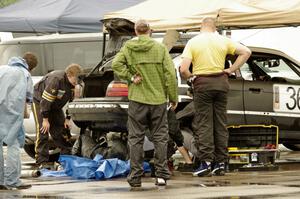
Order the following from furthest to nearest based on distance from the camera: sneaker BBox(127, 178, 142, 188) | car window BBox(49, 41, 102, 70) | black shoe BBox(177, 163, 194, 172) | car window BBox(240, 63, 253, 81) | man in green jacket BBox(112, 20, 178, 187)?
car window BBox(49, 41, 102, 70)
car window BBox(240, 63, 253, 81)
black shoe BBox(177, 163, 194, 172)
man in green jacket BBox(112, 20, 178, 187)
sneaker BBox(127, 178, 142, 188)

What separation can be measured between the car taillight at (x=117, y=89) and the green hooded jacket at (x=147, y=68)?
64.7 inches

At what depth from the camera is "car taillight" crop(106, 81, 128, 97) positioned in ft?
45.1

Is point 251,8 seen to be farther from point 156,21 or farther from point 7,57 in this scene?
point 7,57

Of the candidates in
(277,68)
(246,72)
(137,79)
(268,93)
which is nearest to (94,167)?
(137,79)

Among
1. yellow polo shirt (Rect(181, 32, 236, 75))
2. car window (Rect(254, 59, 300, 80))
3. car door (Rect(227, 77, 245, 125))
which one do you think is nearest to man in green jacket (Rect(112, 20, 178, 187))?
yellow polo shirt (Rect(181, 32, 236, 75))

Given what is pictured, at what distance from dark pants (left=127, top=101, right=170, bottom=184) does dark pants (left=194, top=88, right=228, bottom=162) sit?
1.15m

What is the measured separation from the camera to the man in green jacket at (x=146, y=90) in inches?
471

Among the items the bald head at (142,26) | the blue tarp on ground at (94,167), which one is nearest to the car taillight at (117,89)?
the blue tarp on ground at (94,167)

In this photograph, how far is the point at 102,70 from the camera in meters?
14.7

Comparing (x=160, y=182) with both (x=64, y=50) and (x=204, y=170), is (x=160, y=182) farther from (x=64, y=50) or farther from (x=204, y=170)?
(x=64, y=50)

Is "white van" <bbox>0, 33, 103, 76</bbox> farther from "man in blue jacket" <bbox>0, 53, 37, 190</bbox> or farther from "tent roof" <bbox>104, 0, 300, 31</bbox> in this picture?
"man in blue jacket" <bbox>0, 53, 37, 190</bbox>

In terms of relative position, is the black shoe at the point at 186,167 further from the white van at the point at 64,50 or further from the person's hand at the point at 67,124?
the white van at the point at 64,50

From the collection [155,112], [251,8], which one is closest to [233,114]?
[251,8]

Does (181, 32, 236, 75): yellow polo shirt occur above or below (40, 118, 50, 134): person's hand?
above
